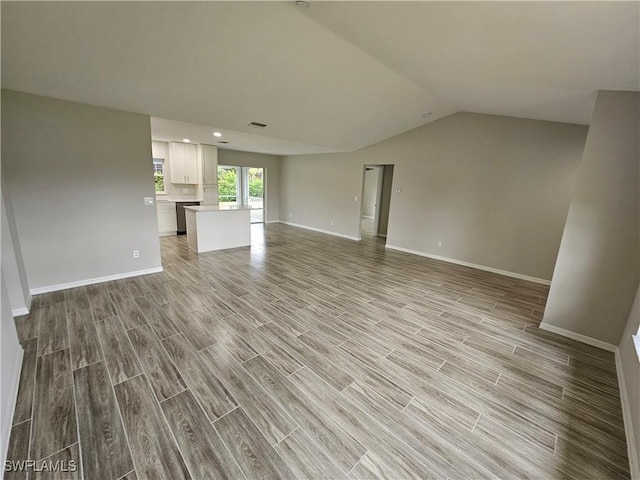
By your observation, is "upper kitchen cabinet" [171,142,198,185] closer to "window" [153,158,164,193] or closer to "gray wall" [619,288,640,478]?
"window" [153,158,164,193]

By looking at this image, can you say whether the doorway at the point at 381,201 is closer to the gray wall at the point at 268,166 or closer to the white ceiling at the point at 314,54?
the gray wall at the point at 268,166

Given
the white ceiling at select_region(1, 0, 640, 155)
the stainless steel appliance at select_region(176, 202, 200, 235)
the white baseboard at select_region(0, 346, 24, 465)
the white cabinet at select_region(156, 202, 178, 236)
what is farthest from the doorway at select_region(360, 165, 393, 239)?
the white baseboard at select_region(0, 346, 24, 465)

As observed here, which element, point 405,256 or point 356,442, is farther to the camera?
point 405,256

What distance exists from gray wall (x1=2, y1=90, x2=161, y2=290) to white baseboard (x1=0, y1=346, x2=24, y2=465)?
1.85m

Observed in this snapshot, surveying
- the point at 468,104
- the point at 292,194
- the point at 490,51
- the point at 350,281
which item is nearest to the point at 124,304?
the point at 350,281

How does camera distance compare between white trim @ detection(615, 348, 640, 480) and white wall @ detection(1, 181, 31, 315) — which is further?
white wall @ detection(1, 181, 31, 315)

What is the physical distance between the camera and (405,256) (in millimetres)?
5699

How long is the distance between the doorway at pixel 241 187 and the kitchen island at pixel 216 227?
3731 mm

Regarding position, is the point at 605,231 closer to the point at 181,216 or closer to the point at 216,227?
the point at 216,227

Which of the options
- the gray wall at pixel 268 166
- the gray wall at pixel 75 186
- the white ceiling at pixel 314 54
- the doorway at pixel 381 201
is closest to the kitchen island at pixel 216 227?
the gray wall at pixel 75 186

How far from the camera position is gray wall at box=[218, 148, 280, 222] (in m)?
7.98

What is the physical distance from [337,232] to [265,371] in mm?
5827

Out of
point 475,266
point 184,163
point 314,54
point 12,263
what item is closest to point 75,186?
point 12,263

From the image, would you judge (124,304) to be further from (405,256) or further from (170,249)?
(405,256)
